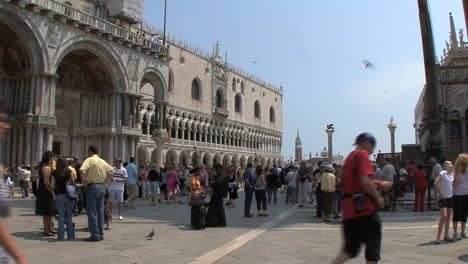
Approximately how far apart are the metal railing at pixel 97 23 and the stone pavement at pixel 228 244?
38.1ft

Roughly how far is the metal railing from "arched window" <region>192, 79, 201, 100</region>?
18.1 meters

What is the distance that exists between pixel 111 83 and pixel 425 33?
16.1 m

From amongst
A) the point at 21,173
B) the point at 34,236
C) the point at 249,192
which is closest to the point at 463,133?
the point at 249,192

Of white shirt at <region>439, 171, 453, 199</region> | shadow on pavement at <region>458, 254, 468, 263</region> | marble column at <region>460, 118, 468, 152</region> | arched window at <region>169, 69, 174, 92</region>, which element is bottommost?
shadow on pavement at <region>458, 254, 468, 263</region>

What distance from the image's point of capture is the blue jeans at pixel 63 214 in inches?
268

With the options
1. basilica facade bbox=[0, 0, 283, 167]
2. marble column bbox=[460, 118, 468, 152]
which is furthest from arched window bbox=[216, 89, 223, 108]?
marble column bbox=[460, 118, 468, 152]

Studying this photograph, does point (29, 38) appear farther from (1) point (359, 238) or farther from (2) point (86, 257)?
(1) point (359, 238)

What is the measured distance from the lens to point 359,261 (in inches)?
207

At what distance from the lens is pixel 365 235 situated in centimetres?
358

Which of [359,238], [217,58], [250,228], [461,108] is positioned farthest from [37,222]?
[217,58]

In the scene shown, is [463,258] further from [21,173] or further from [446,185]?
[21,173]

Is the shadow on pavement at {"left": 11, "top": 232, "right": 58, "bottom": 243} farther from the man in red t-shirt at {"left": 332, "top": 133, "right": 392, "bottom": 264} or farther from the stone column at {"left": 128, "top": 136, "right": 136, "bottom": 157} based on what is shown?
the stone column at {"left": 128, "top": 136, "right": 136, "bottom": 157}

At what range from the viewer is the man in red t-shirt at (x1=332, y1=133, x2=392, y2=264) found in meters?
3.54

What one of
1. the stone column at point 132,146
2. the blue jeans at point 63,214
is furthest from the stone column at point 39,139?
the blue jeans at point 63,214
